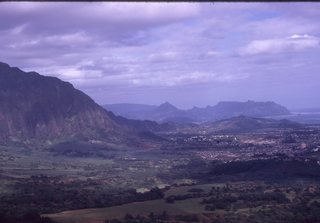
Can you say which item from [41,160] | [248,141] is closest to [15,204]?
[41,160]

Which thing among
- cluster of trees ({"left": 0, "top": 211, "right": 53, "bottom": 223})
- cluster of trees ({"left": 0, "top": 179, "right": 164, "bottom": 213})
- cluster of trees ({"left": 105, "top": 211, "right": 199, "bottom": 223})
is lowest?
cluster of trees ({"left": 0, "top": 179, "right": 164, "bottom": 213})

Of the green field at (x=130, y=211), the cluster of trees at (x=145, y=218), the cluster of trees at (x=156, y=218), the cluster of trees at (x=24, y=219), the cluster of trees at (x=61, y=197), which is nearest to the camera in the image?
the cluster of trees at (x=24, y=219)

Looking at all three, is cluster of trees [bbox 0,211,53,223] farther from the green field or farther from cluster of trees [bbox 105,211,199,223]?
cluster of trees [bbox 105,211,199,223]

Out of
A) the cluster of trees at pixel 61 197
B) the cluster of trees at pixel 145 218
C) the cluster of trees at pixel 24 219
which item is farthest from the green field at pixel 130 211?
the cluster of trees at pixel 61 197

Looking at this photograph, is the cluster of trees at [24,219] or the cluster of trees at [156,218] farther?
the cluster of trees at [156,218]

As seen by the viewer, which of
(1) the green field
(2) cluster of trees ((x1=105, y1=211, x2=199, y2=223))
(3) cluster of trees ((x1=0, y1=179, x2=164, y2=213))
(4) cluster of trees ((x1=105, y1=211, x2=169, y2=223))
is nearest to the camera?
(4) cluster of trees ((x1=105, y1=211, x2=169, y2=223))

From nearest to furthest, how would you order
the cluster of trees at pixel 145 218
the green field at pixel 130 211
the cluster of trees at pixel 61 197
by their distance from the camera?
the cluster of trees at pixel 145 218 < the green field at pixel 130 211 < the cluster of trees at pixel 61 197

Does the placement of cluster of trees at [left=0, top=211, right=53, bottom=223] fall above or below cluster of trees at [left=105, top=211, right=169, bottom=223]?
above

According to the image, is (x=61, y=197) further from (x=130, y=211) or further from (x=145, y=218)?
(x=145, y=218)

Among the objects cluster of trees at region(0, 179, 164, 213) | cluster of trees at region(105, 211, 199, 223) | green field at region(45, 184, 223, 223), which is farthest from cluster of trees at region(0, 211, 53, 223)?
cluster of trees at region(0, 179, 164, 213)

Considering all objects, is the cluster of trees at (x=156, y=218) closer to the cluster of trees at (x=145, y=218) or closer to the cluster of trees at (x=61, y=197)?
the cluster of trees at (x=145, y=218)

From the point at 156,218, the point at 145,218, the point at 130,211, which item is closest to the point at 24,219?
the point at 145,218
